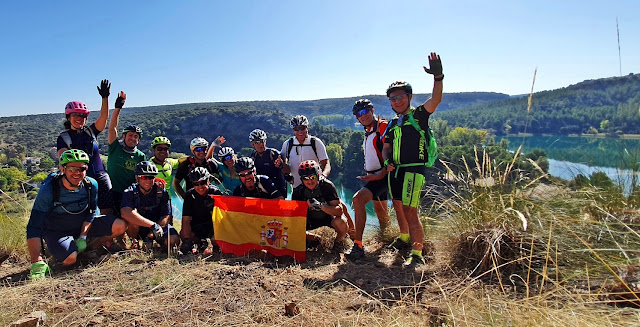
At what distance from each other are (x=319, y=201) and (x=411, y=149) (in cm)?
162

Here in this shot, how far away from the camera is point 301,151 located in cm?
649

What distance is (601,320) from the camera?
232 cm

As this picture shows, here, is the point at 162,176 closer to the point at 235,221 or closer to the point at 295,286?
the point at 235,221

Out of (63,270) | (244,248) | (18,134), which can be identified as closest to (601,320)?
(244,248)

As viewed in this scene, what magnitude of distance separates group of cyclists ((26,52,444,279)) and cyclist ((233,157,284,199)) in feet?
0.05

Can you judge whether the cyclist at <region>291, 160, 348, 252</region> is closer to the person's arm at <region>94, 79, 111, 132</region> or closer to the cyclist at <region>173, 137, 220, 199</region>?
the cyclist at <region>173, 137, 220, 199</region>

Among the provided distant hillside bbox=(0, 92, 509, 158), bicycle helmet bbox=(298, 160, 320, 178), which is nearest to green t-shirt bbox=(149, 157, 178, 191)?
bicycle helmet bbox=(298, 160, 320, 178)

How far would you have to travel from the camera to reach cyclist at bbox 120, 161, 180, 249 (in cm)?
538

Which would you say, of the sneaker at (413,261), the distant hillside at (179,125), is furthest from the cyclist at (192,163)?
the distant hillside at (179,125)

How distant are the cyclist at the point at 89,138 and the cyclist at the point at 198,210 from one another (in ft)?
4.56

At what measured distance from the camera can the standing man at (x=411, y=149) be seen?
15.4 ft

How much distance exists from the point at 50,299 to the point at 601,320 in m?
4.94

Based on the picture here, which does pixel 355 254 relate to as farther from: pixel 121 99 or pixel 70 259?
pixel 121 99

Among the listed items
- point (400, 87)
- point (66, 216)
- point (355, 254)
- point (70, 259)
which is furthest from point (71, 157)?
point (400, 87)
